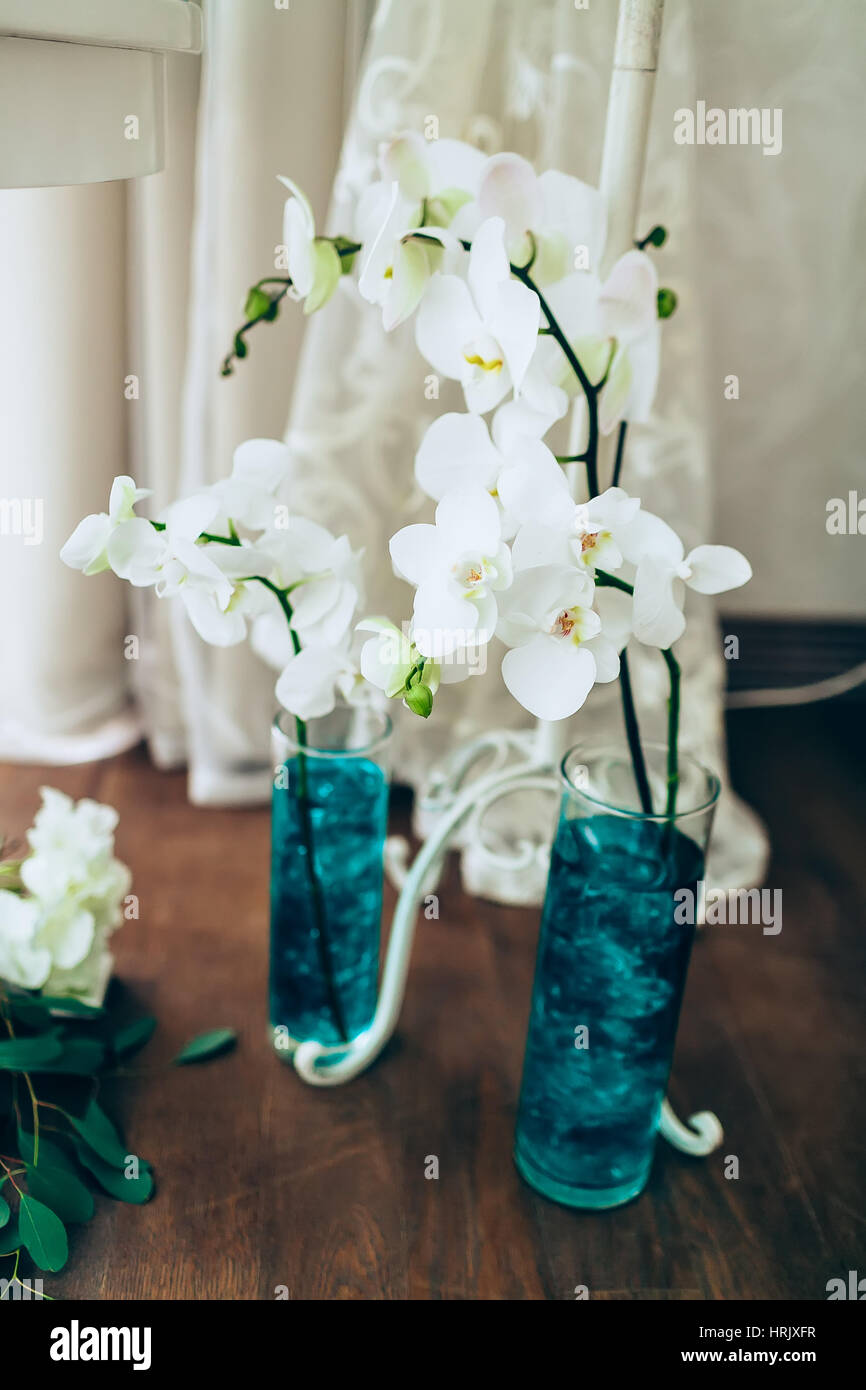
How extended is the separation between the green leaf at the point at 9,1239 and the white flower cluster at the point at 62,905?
168mm

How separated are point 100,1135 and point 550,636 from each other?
0.54 m

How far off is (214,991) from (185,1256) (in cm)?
29

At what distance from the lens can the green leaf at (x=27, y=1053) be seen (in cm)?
82

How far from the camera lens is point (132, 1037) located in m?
0.96

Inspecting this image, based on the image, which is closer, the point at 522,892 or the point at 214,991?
the point at 214,991

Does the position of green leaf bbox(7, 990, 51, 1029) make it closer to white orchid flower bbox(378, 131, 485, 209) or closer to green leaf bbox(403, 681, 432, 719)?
green leaf bbox(403, 681, 432, 719)

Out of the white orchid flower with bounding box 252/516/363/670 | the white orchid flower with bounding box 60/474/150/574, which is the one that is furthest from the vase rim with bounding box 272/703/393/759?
the white orchid flower with bounding box 60/474/150/574

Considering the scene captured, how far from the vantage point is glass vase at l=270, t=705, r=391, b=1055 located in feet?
2.88

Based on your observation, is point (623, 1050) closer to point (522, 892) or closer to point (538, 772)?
point (538, 772)

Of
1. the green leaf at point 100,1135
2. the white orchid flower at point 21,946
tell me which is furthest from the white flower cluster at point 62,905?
the green leaf at point 100,1135

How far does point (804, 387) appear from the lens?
152cm

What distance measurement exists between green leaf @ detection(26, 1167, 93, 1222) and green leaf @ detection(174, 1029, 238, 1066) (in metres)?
0.17

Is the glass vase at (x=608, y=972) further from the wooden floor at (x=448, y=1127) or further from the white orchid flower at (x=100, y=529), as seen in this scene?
the white orchid flower at (x=100, y=529)
